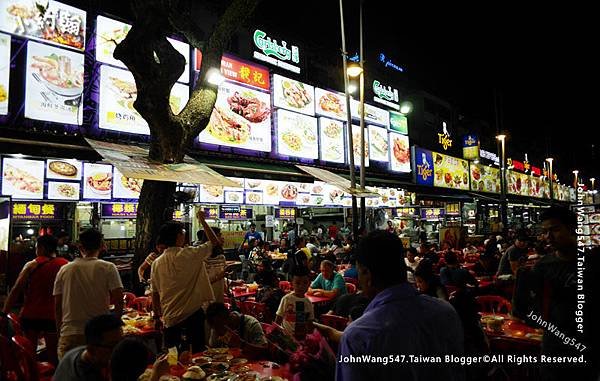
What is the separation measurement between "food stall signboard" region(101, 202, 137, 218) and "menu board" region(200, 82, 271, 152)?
4191 mm

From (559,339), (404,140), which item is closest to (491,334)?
(559,339)

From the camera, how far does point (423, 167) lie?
77.3 feet

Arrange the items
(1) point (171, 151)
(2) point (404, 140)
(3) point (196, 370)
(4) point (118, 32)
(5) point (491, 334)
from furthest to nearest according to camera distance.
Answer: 1. (2) point (404, 140)
2. (4) point (118, 32)
3. (1) point (171, 151)
4. (5) point (491, 334)
5. (3) point (196, 370)

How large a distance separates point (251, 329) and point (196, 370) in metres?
1.03

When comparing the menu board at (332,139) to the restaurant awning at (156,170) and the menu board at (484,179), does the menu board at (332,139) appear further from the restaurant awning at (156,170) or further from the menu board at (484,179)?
the menu board at (484,179)

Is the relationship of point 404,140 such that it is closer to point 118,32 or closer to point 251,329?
point 118,32

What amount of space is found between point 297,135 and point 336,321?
1108 centimetres

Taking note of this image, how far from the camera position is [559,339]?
314 centimetres

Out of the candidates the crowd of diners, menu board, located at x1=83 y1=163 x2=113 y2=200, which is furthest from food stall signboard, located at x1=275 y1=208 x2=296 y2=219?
the crowd of diners

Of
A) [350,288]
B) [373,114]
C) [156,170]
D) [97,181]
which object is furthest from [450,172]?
[156,170]

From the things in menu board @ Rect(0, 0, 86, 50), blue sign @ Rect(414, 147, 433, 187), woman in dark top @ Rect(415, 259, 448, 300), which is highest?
menu board @ Rect(0, 0, 86, 50)

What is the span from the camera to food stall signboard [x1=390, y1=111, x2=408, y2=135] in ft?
72.0

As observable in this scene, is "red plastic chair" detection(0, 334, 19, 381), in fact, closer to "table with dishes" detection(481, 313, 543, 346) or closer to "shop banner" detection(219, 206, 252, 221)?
"table with dishes" detection(481, 313, 543, 346)

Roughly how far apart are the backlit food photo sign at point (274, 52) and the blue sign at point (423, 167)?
9168 mm
